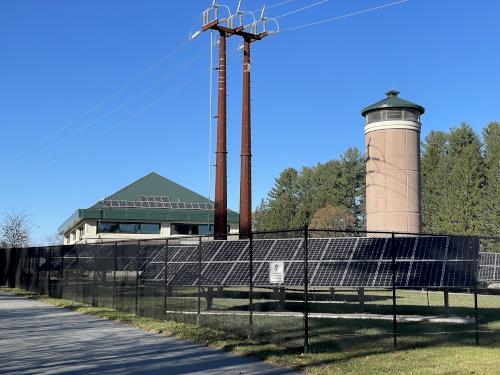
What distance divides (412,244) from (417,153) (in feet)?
63.7

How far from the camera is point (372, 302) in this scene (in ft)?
81.2

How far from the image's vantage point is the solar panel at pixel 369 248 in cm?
1611

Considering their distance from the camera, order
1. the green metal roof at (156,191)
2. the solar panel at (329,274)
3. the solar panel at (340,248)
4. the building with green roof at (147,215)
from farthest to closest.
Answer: the green metal roof at (156,191)
the building with green roof at (147,215)
the solar panel at (340,248)
the solar panel at (329,274)

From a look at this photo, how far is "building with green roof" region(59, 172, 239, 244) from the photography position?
5397 centimetres

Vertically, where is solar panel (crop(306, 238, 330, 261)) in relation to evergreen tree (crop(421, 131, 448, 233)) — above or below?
below

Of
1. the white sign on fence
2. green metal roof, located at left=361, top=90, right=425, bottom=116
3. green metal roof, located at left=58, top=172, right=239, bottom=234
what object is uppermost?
green metal roof, located at left=361, top=90, right=425, bottom=116

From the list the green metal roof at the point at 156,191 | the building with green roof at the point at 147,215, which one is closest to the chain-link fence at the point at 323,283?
the building with green roof at the point at 147,215

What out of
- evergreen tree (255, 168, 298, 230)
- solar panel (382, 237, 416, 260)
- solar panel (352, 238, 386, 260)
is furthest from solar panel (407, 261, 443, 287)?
evergreen tree (255, 168, 298, 230)

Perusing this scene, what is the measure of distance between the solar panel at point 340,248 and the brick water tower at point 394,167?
692 inches

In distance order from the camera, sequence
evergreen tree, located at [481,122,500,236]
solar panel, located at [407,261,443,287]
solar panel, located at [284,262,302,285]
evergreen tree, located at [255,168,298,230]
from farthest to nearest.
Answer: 1. evergreen tree, located at [255,168,298,230]
2. evergreen tree, located at [481,122,500,236]
3. solar panel, located at [284,262,302,285]
4. solar panel, located at [407,261,443,287]

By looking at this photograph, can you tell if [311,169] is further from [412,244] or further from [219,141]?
[412,244]

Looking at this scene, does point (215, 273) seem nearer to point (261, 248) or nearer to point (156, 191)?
point (261, 248)

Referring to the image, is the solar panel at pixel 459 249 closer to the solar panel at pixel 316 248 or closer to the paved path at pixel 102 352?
the solar panel at pixel 316 248

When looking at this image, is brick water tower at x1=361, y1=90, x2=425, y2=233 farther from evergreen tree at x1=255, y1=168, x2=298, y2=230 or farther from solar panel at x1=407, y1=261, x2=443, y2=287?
evergreen tree at x1=255, y1=168, x2=298, y2=230
